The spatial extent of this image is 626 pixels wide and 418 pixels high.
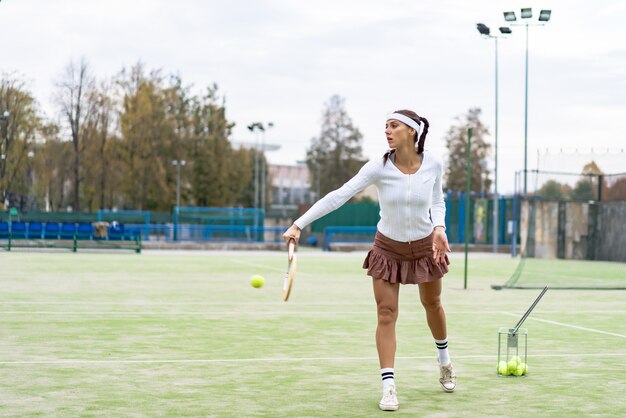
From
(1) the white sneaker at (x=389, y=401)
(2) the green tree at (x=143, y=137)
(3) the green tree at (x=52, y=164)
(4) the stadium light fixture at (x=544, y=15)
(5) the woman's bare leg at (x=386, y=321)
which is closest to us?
(1) the white sneaker at (x=389, y=401)

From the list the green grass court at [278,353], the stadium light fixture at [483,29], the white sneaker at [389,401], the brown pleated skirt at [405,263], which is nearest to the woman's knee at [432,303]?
the brown pleated skirt at [405,263]

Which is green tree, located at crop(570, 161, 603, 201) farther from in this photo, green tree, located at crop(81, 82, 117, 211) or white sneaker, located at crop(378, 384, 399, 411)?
green tree, located at crop(81, 82, 117, 211)

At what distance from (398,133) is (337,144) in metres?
96.5

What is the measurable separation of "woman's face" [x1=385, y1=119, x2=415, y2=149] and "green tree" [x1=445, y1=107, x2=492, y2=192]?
88681 mm

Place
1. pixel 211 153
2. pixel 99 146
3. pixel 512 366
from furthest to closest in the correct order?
pixel 211 153
pixel 99 146
pixel 512 366

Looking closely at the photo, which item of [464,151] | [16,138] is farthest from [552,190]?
[464,151]

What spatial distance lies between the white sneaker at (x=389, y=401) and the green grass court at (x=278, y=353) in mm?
65

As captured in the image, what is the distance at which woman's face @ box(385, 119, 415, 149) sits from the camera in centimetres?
711

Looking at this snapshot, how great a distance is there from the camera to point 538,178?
34062 millimetres

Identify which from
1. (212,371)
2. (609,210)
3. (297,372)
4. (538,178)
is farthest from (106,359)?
(609,210)

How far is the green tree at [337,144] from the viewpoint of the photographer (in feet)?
337

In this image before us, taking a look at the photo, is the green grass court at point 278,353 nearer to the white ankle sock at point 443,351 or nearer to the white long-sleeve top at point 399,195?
the white ankle sock at point 443,351

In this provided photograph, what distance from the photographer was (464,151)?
316ft

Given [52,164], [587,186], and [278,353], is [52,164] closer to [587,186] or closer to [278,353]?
[587,186]
